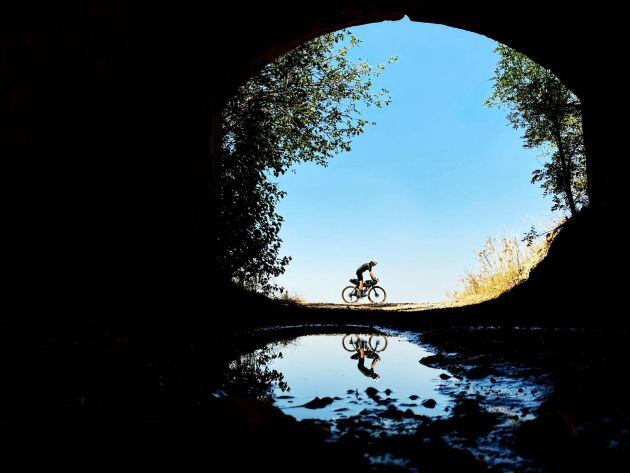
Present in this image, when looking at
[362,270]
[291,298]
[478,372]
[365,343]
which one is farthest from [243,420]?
[362,270]

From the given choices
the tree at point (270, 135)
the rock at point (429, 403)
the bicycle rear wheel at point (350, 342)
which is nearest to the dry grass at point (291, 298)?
the tree at point (270, 135)

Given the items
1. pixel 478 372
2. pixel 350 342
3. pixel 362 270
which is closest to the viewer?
pixel 478 372

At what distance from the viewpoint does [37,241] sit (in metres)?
4.42

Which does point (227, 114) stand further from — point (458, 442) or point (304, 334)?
point (458, 442)

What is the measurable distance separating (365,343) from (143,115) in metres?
3.96

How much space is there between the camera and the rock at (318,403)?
2.08m

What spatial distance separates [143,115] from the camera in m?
5.05

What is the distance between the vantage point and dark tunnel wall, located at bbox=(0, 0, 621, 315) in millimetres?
4379

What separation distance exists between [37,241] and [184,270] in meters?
1.65

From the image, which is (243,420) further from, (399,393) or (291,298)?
(291,298)

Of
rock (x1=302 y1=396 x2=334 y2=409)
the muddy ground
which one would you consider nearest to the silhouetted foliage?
the muddy ground

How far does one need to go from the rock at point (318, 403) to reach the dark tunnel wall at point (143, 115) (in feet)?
10.6

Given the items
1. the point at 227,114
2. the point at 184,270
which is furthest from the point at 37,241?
the point at 227,114

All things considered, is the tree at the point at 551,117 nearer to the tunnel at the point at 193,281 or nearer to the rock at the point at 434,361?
the tunnel at the point at 193,281
